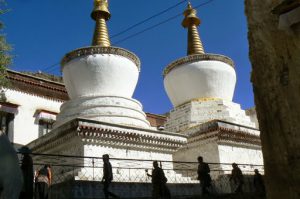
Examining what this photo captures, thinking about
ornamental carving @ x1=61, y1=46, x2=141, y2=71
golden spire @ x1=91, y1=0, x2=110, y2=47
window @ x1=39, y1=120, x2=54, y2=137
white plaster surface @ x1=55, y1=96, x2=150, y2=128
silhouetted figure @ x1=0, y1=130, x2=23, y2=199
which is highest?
golden spire @ x1=91, y1=0, x2=110, y2=47

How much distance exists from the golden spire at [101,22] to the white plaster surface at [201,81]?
3.92 metres

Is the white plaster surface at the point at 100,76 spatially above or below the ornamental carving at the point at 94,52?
below

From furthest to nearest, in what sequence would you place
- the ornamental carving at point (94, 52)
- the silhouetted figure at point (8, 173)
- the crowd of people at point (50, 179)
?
the ornamental carving at point (94, 52)
the crowd of people at point (50, 179)
the silhouetted figure at point (8, 173)

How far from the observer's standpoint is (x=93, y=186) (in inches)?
454

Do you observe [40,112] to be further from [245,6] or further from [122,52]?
[245,6]

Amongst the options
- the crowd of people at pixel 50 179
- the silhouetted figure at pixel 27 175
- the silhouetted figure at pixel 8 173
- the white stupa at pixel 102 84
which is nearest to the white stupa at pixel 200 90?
the white stupa at pixel 102 84

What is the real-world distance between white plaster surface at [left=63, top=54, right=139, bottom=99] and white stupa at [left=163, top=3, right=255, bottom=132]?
3.11 metres

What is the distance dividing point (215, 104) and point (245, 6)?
12.5 meters

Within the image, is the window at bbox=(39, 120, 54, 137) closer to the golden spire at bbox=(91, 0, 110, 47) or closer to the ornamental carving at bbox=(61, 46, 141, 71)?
the ornamental carving at bbox=(61, 46, 141, 71)

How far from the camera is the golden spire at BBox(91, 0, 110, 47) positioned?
17453 millimetres

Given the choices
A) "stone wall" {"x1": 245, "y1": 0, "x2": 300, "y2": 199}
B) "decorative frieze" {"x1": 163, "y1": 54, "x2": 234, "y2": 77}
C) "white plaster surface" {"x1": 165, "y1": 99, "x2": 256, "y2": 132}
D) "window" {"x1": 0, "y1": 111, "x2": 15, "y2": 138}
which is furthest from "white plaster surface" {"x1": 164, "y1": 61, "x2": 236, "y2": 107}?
"stone wall" {"x1": 245, "y1": 0, "x2": 300, "y2": 199}

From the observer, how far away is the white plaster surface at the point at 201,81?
61.3 ft

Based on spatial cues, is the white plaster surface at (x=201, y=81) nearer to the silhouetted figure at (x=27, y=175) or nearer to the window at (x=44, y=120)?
the window at (x=44, y=120)

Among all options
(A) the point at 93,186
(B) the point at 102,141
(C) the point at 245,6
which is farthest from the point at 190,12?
(C) the point at 245,6
